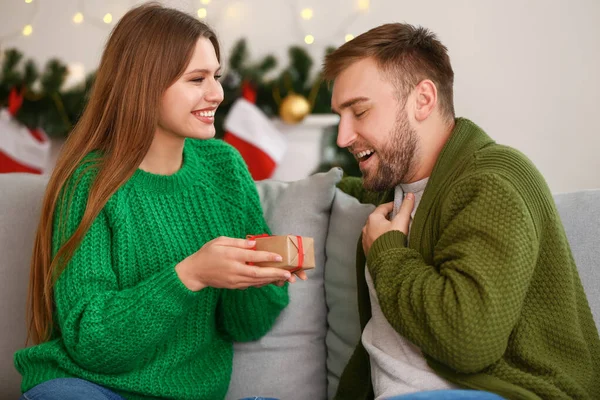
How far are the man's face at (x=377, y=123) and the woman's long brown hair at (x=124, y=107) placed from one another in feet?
1.32

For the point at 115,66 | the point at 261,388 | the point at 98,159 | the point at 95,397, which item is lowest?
the point at 261,388

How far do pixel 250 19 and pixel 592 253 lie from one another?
211 cm

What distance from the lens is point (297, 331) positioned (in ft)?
5.75

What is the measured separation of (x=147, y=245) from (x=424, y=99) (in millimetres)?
722

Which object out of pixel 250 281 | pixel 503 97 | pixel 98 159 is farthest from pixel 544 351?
pixel 503 97

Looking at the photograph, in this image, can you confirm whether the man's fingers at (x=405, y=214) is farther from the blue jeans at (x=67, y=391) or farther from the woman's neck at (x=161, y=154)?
the blue jeans at (x=67, y=391)

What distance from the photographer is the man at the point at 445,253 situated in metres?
1.16

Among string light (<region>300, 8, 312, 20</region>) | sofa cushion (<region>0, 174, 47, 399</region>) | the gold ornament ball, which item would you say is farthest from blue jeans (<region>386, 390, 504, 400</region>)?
string light (<region>300, 8, 312, 20</region>)

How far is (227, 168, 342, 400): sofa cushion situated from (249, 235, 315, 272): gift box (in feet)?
1.42

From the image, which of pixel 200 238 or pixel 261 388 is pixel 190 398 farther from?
pixel 200 238

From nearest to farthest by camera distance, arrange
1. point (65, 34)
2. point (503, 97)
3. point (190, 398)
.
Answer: point (190, 398), point (503, 97), point (65, 34)

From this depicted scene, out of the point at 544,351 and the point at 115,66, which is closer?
the point at 544,351

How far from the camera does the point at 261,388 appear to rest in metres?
1.70

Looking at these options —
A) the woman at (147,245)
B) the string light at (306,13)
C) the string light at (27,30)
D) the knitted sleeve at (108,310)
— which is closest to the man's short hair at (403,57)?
the woman at (147,245)
